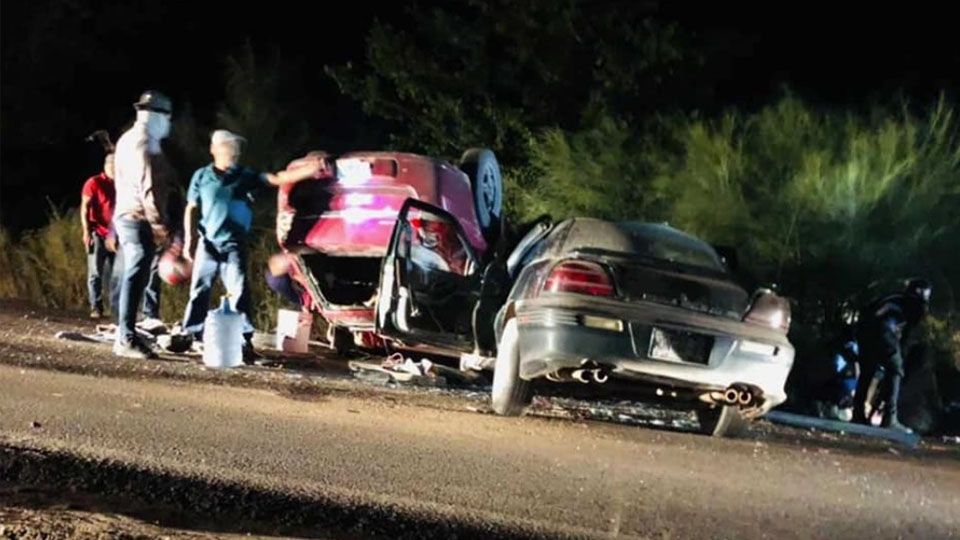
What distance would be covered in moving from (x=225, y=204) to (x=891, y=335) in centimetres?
547

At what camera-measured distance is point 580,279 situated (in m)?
9.91

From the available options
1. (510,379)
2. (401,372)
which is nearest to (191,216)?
(401,372)

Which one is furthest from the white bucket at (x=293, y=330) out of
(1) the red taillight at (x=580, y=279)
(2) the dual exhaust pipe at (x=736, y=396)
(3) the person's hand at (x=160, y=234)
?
(2) the dual exhaust pipe at (x=736, y=396)

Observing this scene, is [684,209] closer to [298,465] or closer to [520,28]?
[520,28]

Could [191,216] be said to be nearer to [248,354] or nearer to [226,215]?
[226,215]


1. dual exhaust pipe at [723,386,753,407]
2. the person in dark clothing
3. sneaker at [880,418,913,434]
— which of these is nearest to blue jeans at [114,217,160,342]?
dual exhaust pipe at [723,386,753,407]

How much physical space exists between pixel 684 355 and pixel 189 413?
3.16 metres

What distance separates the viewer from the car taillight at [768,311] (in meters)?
10.1

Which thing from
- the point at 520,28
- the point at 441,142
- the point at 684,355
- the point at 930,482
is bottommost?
the point at 930,482

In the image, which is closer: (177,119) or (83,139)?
(177,119)

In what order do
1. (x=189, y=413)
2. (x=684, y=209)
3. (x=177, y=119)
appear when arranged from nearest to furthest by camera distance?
(x=189, y=413)
(x=684, y=209)
(x=177, y=119)

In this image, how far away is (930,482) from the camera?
385 inches

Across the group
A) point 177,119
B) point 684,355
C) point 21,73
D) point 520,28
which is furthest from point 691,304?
point 21,73

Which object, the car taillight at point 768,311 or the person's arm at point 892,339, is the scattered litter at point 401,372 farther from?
the person's arm at point 892,339
